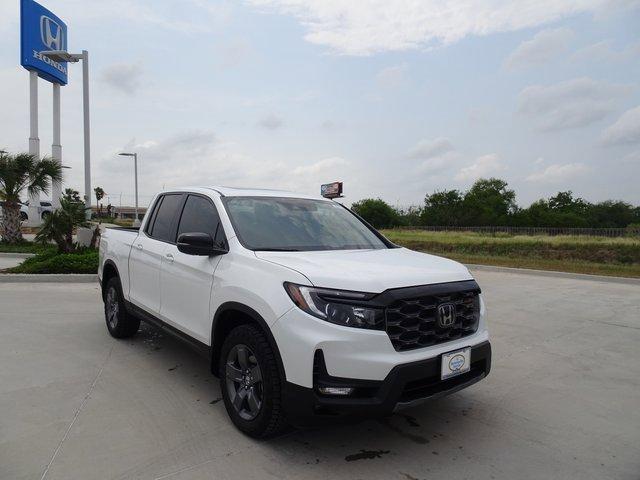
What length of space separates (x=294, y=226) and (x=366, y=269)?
114cm

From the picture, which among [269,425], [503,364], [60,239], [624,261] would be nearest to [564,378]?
[503,364]

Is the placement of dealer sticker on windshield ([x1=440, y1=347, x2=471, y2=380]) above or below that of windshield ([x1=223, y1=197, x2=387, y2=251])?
below

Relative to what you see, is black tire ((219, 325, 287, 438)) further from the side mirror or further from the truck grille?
the truck grille

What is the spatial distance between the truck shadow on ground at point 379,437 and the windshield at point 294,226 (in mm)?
1392

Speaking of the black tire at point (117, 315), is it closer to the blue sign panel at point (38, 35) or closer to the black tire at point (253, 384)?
the black tire at point (253, 384)

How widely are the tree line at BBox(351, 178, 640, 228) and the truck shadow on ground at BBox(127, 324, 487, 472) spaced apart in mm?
87779

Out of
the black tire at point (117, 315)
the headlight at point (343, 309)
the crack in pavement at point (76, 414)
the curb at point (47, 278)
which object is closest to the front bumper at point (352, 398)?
the headlight at point (343, 309)

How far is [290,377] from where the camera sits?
2.94m

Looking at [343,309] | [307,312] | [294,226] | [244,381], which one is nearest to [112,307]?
[294,226]

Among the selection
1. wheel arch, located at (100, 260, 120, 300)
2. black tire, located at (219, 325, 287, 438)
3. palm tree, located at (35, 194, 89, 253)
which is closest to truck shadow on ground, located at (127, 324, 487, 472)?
black tire, located at (219, 325, 287, 438)

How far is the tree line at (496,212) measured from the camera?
98625 millimetres

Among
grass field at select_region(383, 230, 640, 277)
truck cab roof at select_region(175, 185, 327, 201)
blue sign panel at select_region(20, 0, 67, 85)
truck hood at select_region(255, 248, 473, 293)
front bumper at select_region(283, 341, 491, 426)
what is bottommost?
grass field at select_region(383, 230, 640, 277)

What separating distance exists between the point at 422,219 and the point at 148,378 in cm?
11000

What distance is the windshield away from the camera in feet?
12.6
